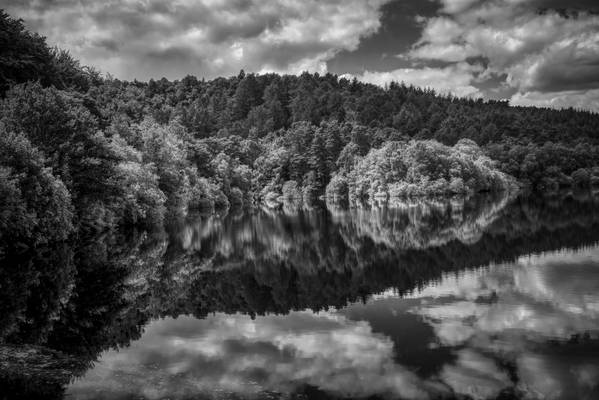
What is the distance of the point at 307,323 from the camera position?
57.6ft

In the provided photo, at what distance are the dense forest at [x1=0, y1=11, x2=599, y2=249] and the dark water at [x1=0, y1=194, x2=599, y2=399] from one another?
9.88 metres

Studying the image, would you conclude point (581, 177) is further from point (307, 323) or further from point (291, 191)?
point (307, 323)

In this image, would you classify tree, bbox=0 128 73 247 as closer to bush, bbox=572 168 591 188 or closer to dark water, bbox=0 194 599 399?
dark water, bbox=0 194 599 399

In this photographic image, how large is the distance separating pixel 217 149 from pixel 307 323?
115596 millimetres

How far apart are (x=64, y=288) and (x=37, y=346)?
8840 mm

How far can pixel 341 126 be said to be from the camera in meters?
156

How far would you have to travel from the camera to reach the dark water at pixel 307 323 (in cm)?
1180

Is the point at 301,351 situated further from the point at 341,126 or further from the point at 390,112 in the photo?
the point at 390,112

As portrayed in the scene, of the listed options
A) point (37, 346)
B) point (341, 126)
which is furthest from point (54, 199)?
point (341, 126)

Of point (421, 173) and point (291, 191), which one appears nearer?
point (421, 173)

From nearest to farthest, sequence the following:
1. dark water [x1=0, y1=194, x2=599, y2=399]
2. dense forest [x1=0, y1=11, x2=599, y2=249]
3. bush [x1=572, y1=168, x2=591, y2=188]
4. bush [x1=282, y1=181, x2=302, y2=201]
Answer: dark water [x1=0, y1=194, x2=599, y2=399] → dense forest [x1=0, y1=11, x2=599, y2=249] → bush [x1=282, y1=181, x2=302, y2=201] → bush [x1=572, y1=168, x2=591, y2=188]

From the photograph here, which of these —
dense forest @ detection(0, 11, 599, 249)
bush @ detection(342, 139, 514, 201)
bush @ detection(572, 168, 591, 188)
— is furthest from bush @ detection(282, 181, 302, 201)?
bush @ detection(572, 168, 591, 188)

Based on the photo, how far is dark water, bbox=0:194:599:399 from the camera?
11797 mm

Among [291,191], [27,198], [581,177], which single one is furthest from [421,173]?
[27,198]
